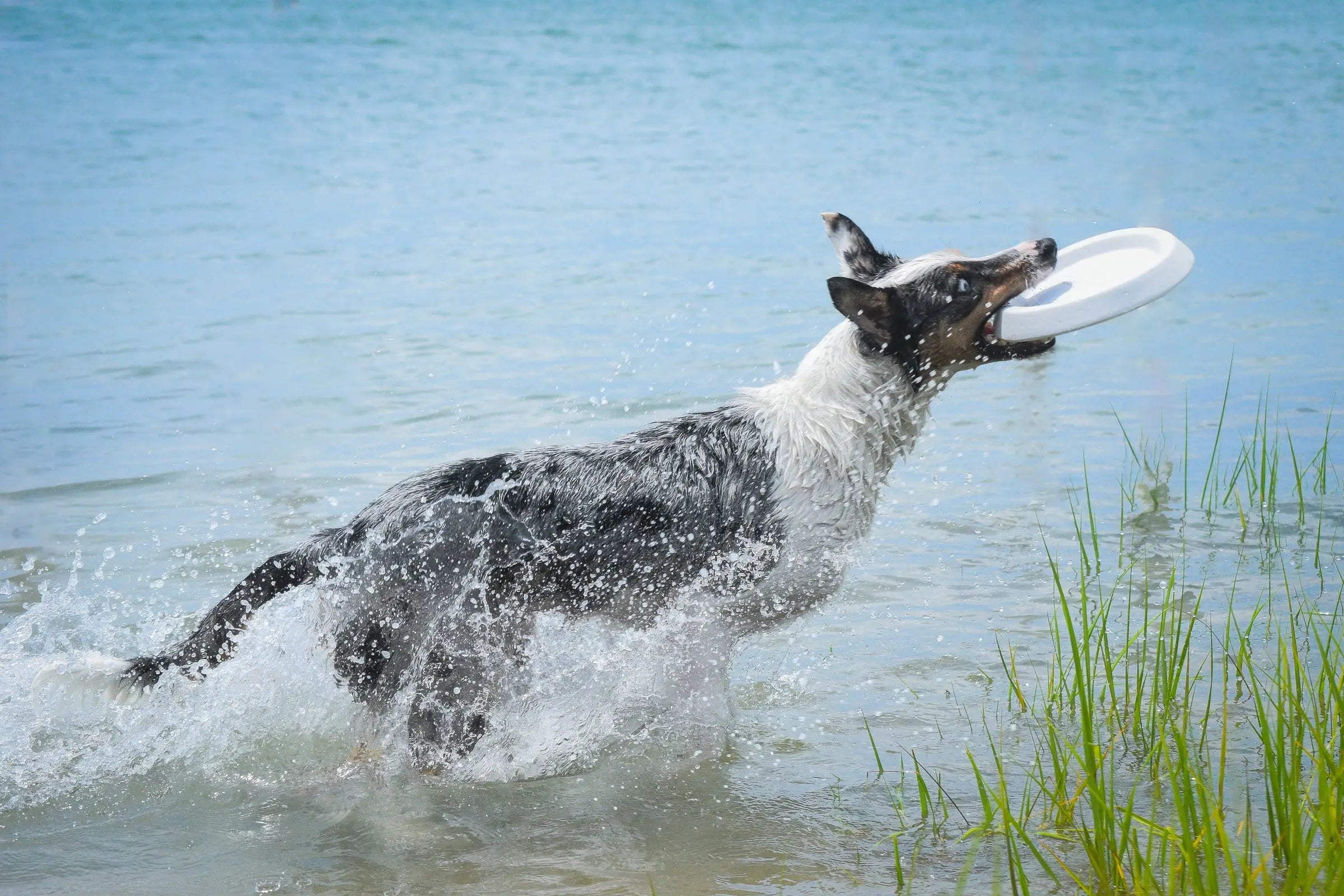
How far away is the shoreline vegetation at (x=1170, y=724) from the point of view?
311 centimetres

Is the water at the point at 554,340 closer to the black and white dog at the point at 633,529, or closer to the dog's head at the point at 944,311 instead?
the black and white dog at the point at 633,529

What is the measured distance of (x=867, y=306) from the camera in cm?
434

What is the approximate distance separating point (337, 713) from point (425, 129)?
19831 millimetres

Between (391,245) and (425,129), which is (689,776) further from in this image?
(425,129)

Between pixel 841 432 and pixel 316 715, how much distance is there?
2028mm

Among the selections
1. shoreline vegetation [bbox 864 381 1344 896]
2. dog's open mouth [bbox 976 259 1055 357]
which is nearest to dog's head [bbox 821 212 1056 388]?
dog's open mouth [bbox 976 259 1055 357]

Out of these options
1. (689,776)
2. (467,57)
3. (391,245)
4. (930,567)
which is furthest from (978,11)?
(689,776)

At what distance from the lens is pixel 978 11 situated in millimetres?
31406

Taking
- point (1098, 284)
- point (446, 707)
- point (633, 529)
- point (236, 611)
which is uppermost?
point (1098, 284)

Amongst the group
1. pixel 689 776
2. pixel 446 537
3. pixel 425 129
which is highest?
pixel 425 129

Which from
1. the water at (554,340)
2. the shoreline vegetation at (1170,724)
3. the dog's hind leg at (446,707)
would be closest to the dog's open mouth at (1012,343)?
the shoreline vegetation at (1170,724)

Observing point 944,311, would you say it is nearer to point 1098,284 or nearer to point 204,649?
point 1098,284

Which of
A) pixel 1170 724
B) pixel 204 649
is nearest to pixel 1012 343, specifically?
pixel 1170 724

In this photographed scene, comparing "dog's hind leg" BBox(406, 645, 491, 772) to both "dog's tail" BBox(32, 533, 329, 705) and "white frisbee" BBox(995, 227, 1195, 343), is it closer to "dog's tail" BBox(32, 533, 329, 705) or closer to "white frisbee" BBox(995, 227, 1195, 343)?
"dog's tail" BBox(32, 533, 329, 705)
